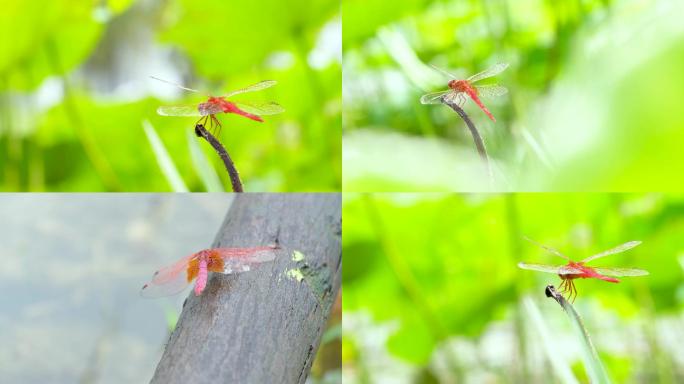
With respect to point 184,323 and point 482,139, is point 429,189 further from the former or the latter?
point 184,323

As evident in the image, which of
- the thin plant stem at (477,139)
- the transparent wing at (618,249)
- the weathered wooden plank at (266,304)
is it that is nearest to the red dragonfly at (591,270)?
the transparent wing at (618,249)

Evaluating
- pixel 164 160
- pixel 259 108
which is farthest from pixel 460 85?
pixel 164 160

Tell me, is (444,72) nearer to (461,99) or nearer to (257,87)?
(461,99)

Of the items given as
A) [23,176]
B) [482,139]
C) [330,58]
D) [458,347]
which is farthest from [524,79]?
[23,176]

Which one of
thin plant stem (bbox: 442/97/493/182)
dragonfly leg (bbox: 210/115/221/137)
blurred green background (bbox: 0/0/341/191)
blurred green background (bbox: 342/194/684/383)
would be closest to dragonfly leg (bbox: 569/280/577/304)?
blurred green background (bbox: 342/194/684/383)

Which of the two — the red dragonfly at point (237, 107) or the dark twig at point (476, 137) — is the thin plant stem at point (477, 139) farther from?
the red dragonfly at point (237, 107)

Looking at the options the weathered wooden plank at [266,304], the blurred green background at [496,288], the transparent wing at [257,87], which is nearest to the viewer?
the weathered wooden plank at [266,304]
